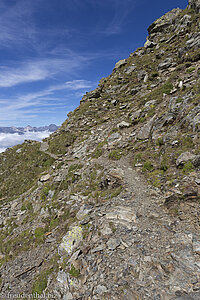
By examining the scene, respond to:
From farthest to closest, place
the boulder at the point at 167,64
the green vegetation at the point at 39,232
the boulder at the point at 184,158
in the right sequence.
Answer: the boulder at the point at 167,64 → the green vegetation at the point at 39,232 → the boulder at the point at 184,158

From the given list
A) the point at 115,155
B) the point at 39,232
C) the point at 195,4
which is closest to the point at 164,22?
the point at 195,4

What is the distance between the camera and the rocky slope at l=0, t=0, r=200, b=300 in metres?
6.82

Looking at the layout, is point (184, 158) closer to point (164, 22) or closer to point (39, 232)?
point (39, 232)

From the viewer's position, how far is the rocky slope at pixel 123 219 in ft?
22.4

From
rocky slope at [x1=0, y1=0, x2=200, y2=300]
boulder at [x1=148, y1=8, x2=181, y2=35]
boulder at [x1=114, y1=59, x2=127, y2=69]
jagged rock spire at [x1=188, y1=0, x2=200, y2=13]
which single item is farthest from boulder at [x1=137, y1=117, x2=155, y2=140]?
boulder at [x1=148, y1=8, x2=181, y2=35]

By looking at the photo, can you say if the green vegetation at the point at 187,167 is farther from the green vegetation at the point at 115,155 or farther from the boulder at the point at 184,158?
the green vegetation at the point at 115,155

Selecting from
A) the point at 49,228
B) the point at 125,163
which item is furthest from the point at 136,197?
the point at 49,228

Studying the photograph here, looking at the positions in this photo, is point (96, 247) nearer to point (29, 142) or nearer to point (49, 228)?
point (49, 228)

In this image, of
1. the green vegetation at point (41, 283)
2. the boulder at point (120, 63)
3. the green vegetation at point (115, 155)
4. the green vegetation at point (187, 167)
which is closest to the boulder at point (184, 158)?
the green vegetation at point (187, 167)

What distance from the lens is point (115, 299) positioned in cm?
613

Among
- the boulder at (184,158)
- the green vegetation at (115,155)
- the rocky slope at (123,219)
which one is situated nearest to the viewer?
the rocky slope at (123,219)

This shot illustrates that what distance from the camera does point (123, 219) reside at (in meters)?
10.2

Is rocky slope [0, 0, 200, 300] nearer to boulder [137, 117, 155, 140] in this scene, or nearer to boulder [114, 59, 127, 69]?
boulder [137, 117, 155, 140]

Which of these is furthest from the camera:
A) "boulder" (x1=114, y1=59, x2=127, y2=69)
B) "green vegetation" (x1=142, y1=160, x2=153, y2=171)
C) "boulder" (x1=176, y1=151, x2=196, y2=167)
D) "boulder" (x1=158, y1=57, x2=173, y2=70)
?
"boulder" (x1=114, y1=59, x2=127, y2=69)
